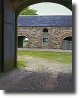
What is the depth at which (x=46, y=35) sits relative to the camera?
4381cm

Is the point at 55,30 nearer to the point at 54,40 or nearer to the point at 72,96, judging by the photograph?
the point at 54,40

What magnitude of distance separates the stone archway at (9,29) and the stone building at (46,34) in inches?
1069

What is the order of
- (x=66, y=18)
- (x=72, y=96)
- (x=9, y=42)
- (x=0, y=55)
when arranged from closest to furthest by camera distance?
1. (x=72, y=96)
2. (x=0, y=55)
3. (x=9, y=42)
4. (x=66, y=18)

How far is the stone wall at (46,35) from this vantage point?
140 feet

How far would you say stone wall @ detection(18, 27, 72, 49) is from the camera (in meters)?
42.7

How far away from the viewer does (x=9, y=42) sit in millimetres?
14602

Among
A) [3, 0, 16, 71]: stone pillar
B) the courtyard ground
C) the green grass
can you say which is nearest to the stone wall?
the green grass

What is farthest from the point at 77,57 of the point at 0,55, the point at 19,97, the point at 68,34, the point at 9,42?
the point at 68,34

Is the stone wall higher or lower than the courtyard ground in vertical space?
higher

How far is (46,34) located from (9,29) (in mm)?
29222

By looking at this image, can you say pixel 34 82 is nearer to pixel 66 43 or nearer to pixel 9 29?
pixel 9 29

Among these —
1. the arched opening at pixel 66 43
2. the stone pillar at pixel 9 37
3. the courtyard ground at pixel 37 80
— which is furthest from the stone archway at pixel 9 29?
the arched opening at pixel 66 43

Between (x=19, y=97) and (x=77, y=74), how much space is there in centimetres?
155

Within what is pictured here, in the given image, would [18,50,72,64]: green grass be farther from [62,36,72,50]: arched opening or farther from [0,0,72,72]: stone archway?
[0,0,72,72]: stone archway
